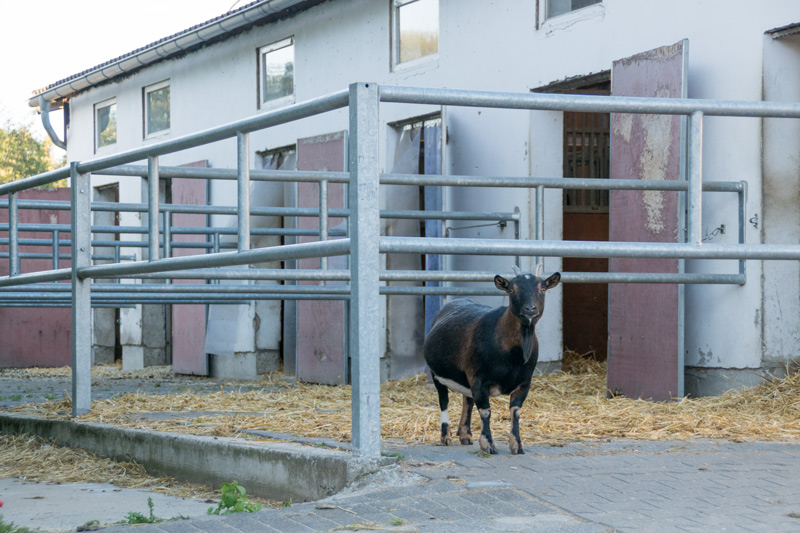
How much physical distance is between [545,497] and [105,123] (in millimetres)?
15295

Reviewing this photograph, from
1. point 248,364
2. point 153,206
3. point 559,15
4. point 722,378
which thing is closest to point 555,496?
point 153,206

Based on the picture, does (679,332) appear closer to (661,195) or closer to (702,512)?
(661,195)

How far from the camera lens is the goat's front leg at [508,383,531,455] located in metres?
4.62

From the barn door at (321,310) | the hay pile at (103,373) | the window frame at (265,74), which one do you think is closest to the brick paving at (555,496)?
the barn door at (321,310)

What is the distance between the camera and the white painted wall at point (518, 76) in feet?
24.2

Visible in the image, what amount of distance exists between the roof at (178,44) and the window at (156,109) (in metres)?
0.40

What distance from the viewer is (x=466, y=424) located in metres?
5.12

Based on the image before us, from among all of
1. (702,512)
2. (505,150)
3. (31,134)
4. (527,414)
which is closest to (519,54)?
(505,150)

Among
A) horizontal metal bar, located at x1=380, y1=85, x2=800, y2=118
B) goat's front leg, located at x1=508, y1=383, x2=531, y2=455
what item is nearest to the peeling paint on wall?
horizontal metal bar, located at x1=380, y1=85, x2=800, y2=118

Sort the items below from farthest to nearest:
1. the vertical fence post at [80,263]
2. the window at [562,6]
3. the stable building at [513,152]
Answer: the window at [562,6] → the stable building at [513,152] → the vertical fence post at [80,263]

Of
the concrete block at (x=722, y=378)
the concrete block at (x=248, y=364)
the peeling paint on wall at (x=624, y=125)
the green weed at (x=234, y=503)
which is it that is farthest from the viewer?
the concrete block at (x=248, y=364)

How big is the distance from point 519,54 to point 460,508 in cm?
651

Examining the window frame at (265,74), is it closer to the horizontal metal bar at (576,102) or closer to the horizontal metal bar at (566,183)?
the horizontal metal bar at (566,183)

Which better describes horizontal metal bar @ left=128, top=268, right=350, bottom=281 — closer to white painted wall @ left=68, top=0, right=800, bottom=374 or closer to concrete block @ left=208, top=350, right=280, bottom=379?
white painted wall @ left=68, top=0, right=800, bottom=374
